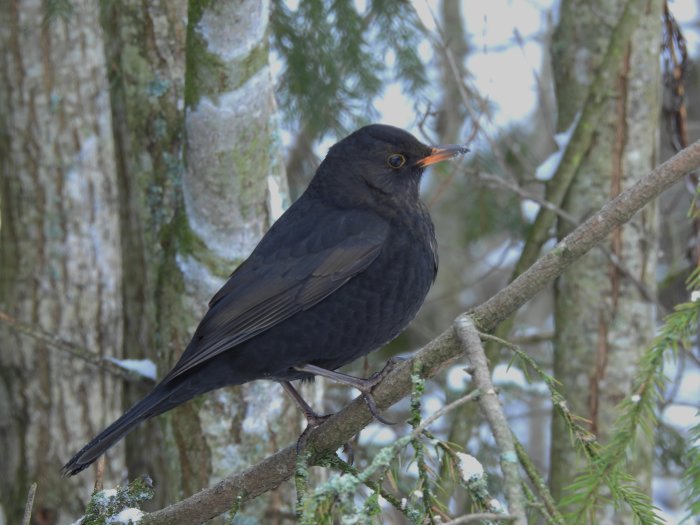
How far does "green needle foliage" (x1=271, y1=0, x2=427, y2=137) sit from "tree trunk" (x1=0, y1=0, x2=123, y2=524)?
116cm

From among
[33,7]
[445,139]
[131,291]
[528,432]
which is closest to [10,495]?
[131,291]

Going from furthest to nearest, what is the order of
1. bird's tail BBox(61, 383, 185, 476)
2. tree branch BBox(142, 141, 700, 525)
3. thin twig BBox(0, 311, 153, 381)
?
thin twig BBox(0, 311, 153, 381)
bird's tail BBox(61, 383, 185, 476)
tree branch BBox(142, 141, 700, 525)

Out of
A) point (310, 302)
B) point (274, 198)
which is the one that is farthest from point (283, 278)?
point (274, 198)

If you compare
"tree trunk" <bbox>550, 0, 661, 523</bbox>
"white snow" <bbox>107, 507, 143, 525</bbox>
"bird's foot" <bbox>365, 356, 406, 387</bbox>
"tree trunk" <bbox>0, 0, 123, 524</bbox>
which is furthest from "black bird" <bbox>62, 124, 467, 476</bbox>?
"tree trunk" <bbox>0, 0, 123, 524</bbox>

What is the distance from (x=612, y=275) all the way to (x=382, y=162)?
130 cm

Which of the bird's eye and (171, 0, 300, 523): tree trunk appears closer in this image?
(171, 0, 300, 523): tree trunk

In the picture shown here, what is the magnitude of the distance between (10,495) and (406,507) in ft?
12.1

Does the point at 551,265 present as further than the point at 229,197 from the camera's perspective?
No

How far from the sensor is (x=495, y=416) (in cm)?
170

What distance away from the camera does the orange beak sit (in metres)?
3.72

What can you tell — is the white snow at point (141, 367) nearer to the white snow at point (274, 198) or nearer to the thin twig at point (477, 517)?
the white snow at point (274, 198)

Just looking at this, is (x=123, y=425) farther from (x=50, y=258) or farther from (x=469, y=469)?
(x=50, y=258)

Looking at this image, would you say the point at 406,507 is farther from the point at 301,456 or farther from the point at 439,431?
the point at 439,431

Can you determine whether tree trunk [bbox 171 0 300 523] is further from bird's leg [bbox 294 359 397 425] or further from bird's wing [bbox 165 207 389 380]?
bird's leg [bbox 294 359 397 425]
